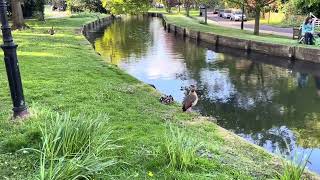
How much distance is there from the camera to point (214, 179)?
5.95 meters

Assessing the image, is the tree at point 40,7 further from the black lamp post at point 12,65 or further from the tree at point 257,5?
the black lamp post at point 12,65

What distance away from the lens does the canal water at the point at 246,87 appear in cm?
1261

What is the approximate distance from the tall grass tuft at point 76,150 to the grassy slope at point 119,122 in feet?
1.00

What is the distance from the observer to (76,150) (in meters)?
6.05

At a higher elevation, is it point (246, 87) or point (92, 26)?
point (246, 87)

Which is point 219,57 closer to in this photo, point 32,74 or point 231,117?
point 231,117

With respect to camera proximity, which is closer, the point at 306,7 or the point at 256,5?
the point at 256,5

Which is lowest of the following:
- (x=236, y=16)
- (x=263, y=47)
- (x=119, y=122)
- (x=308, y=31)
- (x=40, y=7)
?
(x=236, y=16)

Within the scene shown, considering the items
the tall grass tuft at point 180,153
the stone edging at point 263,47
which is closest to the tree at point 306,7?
the stone edging at point 263,47

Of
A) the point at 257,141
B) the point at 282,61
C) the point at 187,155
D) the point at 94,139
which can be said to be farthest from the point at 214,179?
the point at 282,61

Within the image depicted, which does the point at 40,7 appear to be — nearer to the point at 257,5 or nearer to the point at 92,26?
the point at 92,26

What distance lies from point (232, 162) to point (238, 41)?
2484cm

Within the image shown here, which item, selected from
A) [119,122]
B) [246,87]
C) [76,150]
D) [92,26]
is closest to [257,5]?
[246,87]

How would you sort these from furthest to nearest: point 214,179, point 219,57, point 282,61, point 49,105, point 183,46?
point 183,46, point 219,57, point 282,61, point 49,105, point 214,179
